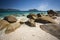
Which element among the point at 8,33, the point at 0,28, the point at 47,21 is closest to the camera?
the point at 8,33

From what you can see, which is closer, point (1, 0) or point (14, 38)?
point (14, 38)

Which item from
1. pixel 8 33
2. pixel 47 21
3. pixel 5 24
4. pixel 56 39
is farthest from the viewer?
pixel 47 21

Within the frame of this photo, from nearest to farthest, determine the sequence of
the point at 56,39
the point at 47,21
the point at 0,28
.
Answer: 1. the point at 56,39
2. the point at 0,28
3. the point at 47,21

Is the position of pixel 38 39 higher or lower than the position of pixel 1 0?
lower

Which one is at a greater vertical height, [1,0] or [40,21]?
[1,0]

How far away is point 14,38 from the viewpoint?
6.60ft

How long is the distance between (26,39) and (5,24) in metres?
1.23

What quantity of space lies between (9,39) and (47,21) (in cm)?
204

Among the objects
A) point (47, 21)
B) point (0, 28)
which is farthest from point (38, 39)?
point (47, 21)

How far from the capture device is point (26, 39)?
6.42ft

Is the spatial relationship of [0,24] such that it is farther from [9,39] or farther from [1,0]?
[1,0]

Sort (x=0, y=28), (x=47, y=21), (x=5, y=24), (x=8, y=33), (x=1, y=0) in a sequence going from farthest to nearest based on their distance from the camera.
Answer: (x=1, y=0) → (x=47, y=21) → (x=5, y=24) → (x=0, y=28) → (x=8, y=33)

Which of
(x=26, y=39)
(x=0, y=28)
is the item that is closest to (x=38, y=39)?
(x=26, y=39)

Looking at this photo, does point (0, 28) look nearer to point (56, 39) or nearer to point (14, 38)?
point (14, 38)
